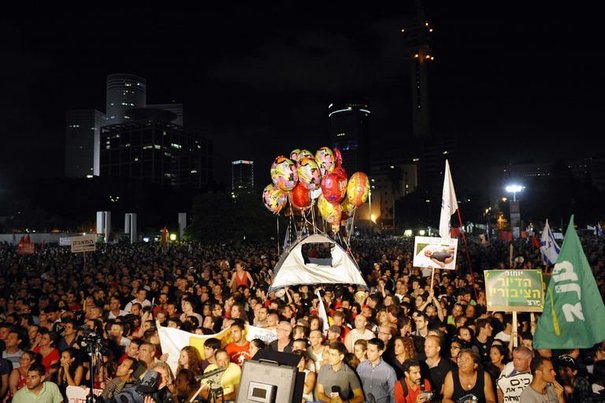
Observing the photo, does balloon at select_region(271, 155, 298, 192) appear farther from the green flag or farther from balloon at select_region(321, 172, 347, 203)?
the green flag

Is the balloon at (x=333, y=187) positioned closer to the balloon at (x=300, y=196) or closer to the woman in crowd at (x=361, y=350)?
the balloon at (x=300, y=196)

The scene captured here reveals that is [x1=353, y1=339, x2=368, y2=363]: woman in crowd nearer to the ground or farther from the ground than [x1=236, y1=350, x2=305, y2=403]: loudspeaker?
nearer to the ground

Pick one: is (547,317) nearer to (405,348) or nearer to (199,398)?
(405,348)

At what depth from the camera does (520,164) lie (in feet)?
559

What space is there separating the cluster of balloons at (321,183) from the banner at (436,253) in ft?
10.0

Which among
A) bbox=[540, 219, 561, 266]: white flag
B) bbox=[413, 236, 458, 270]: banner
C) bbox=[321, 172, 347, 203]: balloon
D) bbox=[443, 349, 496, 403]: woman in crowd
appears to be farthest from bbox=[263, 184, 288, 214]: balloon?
bbox=[443, 349, 496, 403]: woman in crowd

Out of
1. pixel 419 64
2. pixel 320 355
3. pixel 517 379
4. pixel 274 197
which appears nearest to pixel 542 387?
pixel 517 379

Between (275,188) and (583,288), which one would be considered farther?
(275,188)

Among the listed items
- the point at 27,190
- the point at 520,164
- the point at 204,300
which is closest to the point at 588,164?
the point at 520,164

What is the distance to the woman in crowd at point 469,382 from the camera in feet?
15.6

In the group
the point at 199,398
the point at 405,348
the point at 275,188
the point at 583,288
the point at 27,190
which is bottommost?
the point at 199,398

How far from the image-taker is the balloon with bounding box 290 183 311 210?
47.0 ft

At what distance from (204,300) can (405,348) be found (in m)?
6.07

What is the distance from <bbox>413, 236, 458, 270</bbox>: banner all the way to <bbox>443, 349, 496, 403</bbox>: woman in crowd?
5852mm
